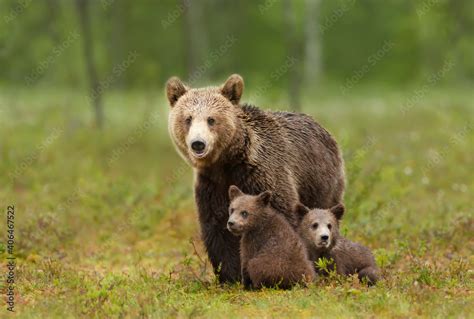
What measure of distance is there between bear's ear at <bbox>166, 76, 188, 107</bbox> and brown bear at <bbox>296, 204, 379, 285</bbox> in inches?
74.1

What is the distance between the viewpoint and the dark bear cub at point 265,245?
873cm

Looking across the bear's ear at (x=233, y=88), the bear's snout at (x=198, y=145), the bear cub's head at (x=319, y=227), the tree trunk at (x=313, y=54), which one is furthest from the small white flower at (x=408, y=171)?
the tree trunk at (x=313, y=54)

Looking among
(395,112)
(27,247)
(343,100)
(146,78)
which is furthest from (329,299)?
(343,100)

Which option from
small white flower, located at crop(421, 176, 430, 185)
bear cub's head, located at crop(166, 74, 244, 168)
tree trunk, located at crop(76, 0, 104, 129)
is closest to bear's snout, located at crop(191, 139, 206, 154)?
bear cub's head, located at crop(166, 74, 244, 168)

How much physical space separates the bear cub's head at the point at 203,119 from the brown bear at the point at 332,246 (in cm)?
113

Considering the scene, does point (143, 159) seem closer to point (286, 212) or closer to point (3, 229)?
point (3, 229)

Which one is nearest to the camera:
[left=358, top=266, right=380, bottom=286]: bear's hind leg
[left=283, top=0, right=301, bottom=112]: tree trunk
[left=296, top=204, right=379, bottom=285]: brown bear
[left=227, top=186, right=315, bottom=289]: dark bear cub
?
[left=227, top=186, right=315, bottom=289]: dark bear cub

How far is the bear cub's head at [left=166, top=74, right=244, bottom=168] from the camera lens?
8938 millimetres

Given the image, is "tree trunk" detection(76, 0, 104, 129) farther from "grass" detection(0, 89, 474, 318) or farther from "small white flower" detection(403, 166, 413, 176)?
"small white flower" detection(403, 166, 413, 176)

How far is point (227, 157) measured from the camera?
934 cm

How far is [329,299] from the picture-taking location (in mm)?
8023

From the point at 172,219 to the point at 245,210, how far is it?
4.95 metres

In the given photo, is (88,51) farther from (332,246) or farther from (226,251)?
(332,246)

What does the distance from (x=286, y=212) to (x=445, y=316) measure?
8.13 ft
